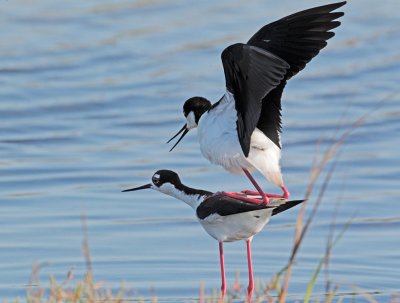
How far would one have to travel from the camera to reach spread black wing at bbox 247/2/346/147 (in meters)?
7.04

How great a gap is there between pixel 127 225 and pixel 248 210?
6.79 feet

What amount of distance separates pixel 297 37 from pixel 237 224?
3.58 feet

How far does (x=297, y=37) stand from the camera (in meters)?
7.10

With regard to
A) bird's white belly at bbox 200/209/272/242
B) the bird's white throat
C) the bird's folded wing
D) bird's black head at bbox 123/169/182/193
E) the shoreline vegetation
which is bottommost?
the shoreline vegetation

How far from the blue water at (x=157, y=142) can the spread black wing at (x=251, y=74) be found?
1.47ft

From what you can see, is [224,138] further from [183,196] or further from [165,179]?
[165,179]

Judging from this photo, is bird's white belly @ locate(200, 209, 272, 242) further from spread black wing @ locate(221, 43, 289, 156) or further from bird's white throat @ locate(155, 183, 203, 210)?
spread black wing @ locate(221, 43, 289, 156)

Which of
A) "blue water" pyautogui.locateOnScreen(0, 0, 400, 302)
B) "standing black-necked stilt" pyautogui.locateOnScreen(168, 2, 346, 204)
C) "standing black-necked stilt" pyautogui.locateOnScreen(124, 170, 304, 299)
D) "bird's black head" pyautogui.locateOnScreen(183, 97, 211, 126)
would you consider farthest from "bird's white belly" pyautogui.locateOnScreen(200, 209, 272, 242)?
"bird's black head" pyautogui.locateOnScreen(183, 97, 211, 126)

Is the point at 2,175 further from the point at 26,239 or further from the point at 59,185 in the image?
the point at 26,239

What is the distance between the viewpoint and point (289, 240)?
8664 mm

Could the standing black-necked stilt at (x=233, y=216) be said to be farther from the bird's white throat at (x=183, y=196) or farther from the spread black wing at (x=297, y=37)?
the spread black wing at (x=297, y=37)

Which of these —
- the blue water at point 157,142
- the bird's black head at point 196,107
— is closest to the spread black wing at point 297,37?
the blue water at point 157,142

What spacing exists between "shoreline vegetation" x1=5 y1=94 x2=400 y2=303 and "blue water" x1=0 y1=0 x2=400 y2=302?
0.10 metres

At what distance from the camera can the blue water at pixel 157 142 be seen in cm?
815
